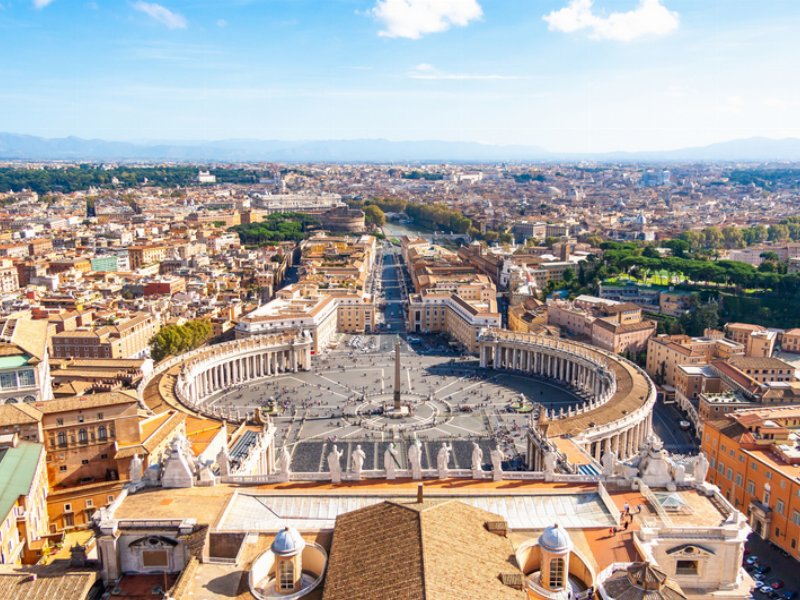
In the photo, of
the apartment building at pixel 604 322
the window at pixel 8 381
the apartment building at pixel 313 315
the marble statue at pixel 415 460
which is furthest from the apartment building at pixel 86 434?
the apartment building at pixel 604 322

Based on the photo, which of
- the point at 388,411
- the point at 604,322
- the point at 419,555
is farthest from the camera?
the point at 604,322

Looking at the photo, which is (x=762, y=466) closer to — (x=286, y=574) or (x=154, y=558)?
(x=286, y=574)

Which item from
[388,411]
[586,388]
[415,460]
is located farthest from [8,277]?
[415,460]

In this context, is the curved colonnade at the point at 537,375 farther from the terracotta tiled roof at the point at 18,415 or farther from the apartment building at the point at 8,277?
the apartment building at the point at 8,277

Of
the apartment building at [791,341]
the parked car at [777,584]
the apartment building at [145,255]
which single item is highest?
the apartment building at [145,255]

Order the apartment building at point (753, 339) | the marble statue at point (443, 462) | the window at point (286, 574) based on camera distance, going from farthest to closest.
Result: the apartment building at point (753, 339) < the marble statue at point (443, 462) < the window at point (286, 574)

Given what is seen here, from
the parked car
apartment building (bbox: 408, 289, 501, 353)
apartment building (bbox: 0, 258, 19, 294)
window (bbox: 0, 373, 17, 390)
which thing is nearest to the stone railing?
the parked car

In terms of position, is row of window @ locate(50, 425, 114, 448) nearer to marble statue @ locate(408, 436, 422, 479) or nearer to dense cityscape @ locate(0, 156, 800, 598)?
dense cityscape @ locate(0, 156, 800, 598)
